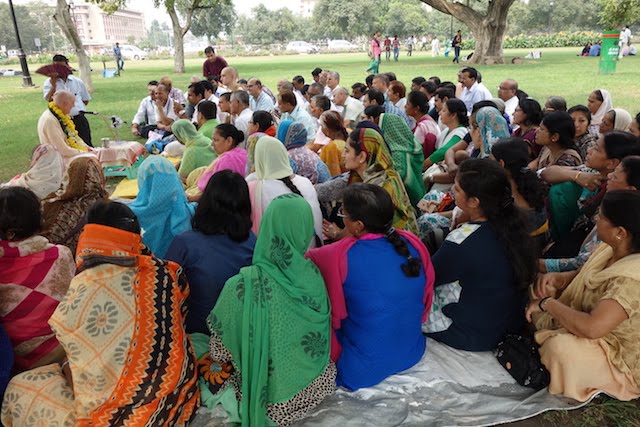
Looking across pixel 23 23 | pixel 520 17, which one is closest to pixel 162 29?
pixel 23 23

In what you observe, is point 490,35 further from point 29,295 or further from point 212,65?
point 29,295

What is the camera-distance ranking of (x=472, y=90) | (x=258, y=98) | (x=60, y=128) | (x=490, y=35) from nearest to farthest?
(x=60, y=128)
(x=472, y=90)
(x=258, y=98)
(x=490, y=35)

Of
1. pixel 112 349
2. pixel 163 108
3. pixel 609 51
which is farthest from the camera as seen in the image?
pixel 609 51

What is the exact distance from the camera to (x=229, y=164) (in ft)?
15.3

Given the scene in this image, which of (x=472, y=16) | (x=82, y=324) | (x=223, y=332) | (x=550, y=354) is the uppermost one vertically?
(x=472, y=16)

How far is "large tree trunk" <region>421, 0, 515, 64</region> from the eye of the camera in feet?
72.5

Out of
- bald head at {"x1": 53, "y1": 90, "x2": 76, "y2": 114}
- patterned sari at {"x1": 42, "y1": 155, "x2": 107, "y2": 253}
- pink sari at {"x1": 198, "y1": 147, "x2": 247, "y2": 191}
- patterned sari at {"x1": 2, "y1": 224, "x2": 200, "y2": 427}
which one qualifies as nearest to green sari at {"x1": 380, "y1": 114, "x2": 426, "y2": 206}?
pink sari at {"x1": 198, "y1": 147, "x2": 247, "y2": 191}

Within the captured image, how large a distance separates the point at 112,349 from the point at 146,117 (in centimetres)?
786

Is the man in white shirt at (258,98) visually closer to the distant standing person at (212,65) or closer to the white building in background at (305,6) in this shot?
the distant standing person at (212,65)

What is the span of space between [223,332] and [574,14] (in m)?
70.7

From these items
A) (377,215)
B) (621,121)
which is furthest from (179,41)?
(377,215)

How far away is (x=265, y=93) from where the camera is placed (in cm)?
812

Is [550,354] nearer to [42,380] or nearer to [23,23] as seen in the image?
[42,380]

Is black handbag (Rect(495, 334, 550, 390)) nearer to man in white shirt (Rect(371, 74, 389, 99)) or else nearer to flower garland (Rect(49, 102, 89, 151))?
flower garland (Rect(49, 102, 89, 151))
